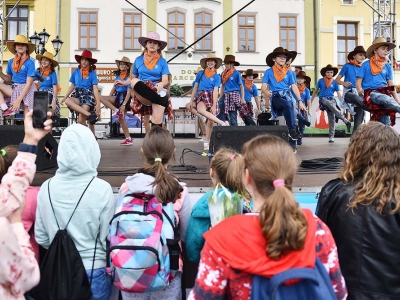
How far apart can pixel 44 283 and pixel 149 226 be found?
63 cm

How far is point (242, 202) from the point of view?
2.21 m

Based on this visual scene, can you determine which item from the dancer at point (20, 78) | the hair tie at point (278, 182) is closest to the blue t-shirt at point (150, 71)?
the dancer at point (20, 78)

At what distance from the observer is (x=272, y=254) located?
1340mm

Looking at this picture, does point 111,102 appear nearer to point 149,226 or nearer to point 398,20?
point 149,226

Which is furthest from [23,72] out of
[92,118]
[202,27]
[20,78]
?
[202,27]

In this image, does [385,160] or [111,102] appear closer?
[385,160]

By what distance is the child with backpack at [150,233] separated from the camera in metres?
2.05

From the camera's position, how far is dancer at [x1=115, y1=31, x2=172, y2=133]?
569 cm

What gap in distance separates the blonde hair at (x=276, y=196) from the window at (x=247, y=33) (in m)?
18.7

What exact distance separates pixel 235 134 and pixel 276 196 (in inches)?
103

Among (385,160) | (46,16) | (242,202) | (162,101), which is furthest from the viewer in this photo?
(46,16)

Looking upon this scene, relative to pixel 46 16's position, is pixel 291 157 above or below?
below

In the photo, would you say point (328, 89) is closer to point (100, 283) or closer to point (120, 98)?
point (120, 98)

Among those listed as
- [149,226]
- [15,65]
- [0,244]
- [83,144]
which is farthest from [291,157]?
[15,65]
